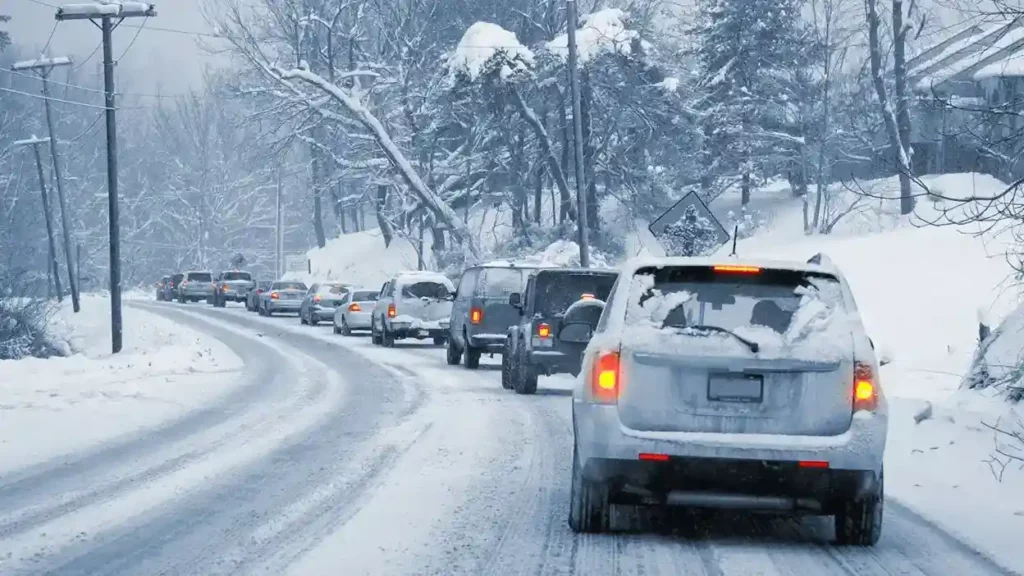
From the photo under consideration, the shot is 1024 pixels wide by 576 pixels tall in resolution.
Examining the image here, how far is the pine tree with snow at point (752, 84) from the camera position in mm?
57094

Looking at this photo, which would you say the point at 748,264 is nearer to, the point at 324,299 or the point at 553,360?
the point at 553,360

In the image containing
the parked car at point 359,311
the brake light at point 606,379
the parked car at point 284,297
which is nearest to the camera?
the brake light at point 606,379

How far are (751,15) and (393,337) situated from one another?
3068 centimetres

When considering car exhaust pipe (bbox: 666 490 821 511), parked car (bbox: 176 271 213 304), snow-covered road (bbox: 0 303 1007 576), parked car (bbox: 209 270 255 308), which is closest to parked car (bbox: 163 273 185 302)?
parked car (bbox: 176 271 213 304)

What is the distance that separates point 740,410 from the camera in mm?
7785

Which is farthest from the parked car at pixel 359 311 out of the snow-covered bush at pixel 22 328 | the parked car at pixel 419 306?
the snow-covered bush at pixel 22 328

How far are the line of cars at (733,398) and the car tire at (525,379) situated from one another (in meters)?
11.4

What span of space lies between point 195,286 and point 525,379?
57170 mm

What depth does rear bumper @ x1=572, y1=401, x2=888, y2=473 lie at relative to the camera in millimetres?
7664

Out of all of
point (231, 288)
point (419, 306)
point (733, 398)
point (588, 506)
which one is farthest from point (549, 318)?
point (231, 288)

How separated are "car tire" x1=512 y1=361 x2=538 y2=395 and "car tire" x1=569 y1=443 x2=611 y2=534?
1129 centimetres

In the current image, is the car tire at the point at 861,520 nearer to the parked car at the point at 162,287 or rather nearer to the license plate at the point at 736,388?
the license plate at the point at 736,388

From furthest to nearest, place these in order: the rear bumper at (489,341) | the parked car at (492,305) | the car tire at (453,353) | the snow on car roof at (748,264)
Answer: the car tire at (453,353)
the rear bumper at (489,341)
the parked car at (492,305)
the snow on car roof at (748,264)

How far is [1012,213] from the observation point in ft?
37.5
